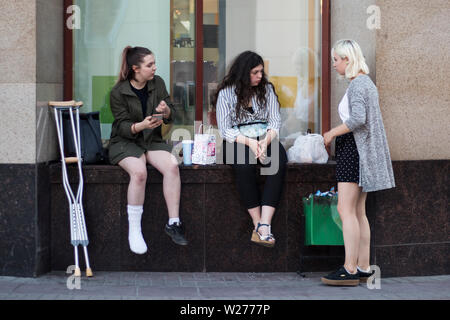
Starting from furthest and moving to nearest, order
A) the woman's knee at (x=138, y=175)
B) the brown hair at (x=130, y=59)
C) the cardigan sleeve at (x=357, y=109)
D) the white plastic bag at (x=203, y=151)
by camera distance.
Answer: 1. the white plastic bag at (x=203, y=151)
2. the brown hair at (x=130, y=59)
3. the woman's knee at (x=138, y=175)
4. the cardigan sleeve at (x=357, y=109)

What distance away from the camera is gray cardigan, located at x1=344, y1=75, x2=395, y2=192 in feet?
21.5

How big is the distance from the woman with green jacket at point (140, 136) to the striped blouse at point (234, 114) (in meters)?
0.50

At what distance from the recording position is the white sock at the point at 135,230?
7.11 meters

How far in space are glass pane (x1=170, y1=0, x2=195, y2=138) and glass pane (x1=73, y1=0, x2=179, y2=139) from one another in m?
0.06

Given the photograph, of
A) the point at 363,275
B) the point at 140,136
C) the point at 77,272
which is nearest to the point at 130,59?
the point at 140,136

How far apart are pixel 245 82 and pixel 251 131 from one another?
48cm

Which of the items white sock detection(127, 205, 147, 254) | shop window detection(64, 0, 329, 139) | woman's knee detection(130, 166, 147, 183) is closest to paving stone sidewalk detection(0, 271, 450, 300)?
white sock detection(127, 205, 147, 254)

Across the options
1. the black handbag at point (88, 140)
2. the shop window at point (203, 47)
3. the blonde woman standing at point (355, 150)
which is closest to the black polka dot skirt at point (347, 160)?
the blonde woman standing at point (355, 150)

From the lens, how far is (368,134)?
664 cm

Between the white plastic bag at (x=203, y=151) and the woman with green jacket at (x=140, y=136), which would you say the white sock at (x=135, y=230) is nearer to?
the woman with green jacket at (x=140, y=136)
